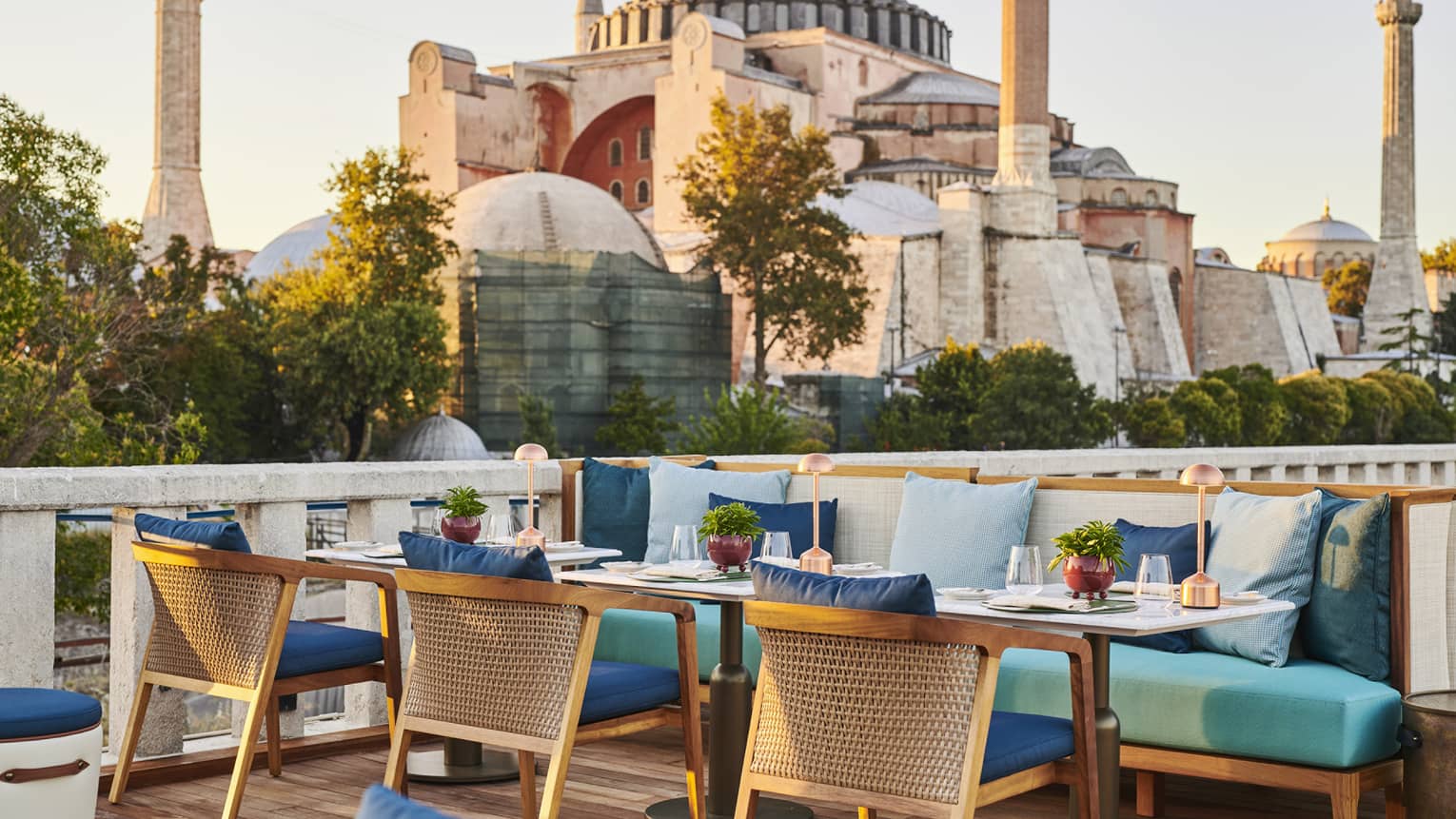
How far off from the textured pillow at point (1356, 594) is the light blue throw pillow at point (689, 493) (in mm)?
2076

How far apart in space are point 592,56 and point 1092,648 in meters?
57.0

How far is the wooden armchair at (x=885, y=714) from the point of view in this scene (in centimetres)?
322

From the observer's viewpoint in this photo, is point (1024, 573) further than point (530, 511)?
No

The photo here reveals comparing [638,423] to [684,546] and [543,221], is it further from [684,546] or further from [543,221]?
[684,546]

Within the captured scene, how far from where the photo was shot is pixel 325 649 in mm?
4605

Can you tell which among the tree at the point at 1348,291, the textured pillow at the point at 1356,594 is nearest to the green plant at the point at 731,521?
the textured pillow at the point at 1356,594

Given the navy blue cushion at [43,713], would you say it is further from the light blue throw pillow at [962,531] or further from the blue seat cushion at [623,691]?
the light blue throw pillow at [962,531]

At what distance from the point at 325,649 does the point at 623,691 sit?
3.25ft

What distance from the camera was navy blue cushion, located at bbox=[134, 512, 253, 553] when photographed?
4383 millimetres

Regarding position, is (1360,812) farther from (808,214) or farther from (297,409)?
(808,214)

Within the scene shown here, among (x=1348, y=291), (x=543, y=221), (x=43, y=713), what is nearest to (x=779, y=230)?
(x=543, y=221)

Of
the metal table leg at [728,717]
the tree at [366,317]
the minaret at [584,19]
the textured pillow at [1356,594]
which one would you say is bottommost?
the metal table leg at [728,717]

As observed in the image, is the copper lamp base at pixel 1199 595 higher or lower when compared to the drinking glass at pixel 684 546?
lower

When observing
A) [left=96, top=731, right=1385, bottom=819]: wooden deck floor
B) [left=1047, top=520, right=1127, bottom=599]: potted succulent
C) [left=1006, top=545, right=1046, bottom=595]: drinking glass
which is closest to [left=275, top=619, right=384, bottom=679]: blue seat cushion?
[left=96, top=731, right=1385, bottom=819]: wooden deck floor
